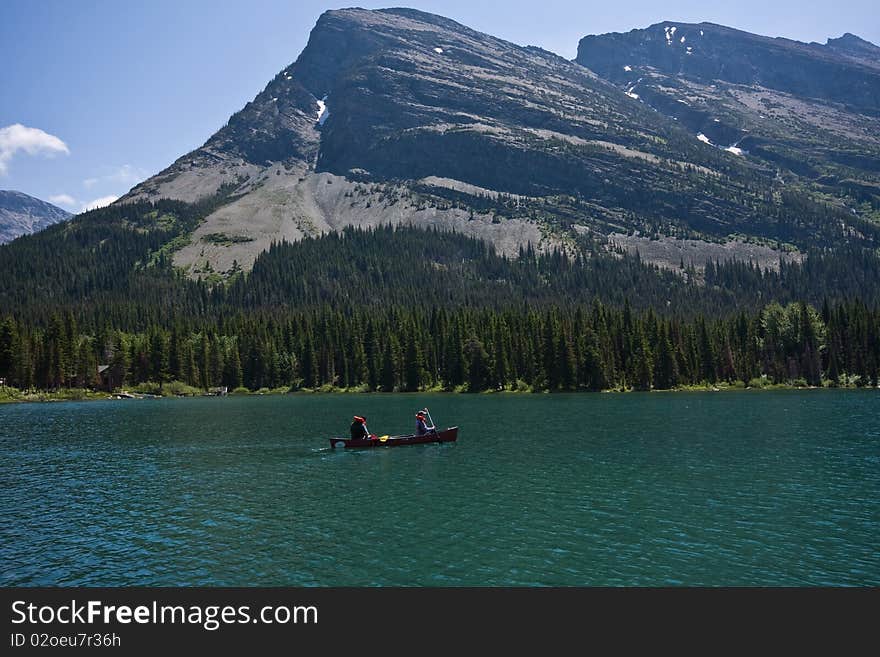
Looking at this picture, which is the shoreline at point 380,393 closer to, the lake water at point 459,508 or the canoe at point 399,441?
the lake water at point 459,508

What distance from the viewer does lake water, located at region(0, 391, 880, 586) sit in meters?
28.1

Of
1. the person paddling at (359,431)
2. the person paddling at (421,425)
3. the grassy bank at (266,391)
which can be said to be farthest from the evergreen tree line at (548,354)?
the person paddling at (359,431)

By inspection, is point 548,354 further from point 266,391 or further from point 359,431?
point 359,431

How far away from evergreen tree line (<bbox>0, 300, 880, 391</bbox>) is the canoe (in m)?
102

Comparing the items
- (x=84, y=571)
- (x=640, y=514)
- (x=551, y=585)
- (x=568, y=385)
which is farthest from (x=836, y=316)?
(x=84, y=571)

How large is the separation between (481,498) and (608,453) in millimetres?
21624

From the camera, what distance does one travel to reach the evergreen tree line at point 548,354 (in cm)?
16400

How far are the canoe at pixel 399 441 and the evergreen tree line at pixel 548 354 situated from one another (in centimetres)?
10202

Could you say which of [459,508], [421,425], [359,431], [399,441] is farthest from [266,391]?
[459,508]

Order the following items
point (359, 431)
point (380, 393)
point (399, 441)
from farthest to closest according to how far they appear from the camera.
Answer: point (380, 393), point (399, 441), point (359, 431)

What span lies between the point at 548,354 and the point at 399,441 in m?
106

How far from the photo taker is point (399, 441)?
67.9 m

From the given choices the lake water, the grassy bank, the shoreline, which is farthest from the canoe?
the grassy bank

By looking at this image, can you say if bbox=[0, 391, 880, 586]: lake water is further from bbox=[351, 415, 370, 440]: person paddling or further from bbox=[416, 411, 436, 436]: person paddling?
bbox=[351, 415, 370, 440]: person paddling
